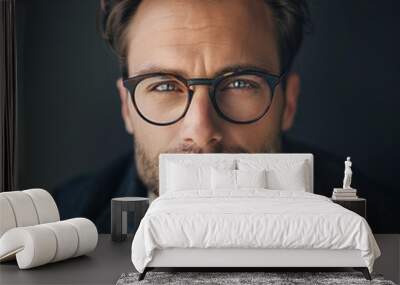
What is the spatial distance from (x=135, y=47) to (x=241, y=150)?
5.35ft

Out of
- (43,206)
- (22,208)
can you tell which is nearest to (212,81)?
(43,206)

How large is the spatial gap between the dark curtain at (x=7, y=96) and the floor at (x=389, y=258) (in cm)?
397

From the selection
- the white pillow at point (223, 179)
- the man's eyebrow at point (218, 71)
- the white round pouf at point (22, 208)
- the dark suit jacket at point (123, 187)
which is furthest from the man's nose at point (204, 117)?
the white round pouf at point (22, 208)

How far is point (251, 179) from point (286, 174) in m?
0.40

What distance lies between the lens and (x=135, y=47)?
7.68m

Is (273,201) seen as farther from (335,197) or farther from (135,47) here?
(135,47)

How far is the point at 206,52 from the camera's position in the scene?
7590 mm

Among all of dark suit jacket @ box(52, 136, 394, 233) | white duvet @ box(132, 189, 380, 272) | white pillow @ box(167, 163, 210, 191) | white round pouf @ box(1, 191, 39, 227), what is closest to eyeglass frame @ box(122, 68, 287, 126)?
dark suit jacket @ box(52, 136, 394, 233)

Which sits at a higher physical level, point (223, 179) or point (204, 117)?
point (204, 117)

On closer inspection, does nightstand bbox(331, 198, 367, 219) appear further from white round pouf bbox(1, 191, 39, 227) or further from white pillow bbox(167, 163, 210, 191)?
white round pouf bbox(1, 191, 39, 227)

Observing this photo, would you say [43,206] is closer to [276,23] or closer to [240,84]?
[240,84]

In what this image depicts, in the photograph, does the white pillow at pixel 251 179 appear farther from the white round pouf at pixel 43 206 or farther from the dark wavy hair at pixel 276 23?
the white round pouf at pixel 43 206

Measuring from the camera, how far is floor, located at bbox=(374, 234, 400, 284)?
5457 mm

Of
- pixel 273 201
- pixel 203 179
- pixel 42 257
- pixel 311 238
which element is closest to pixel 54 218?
pixel 42 257
